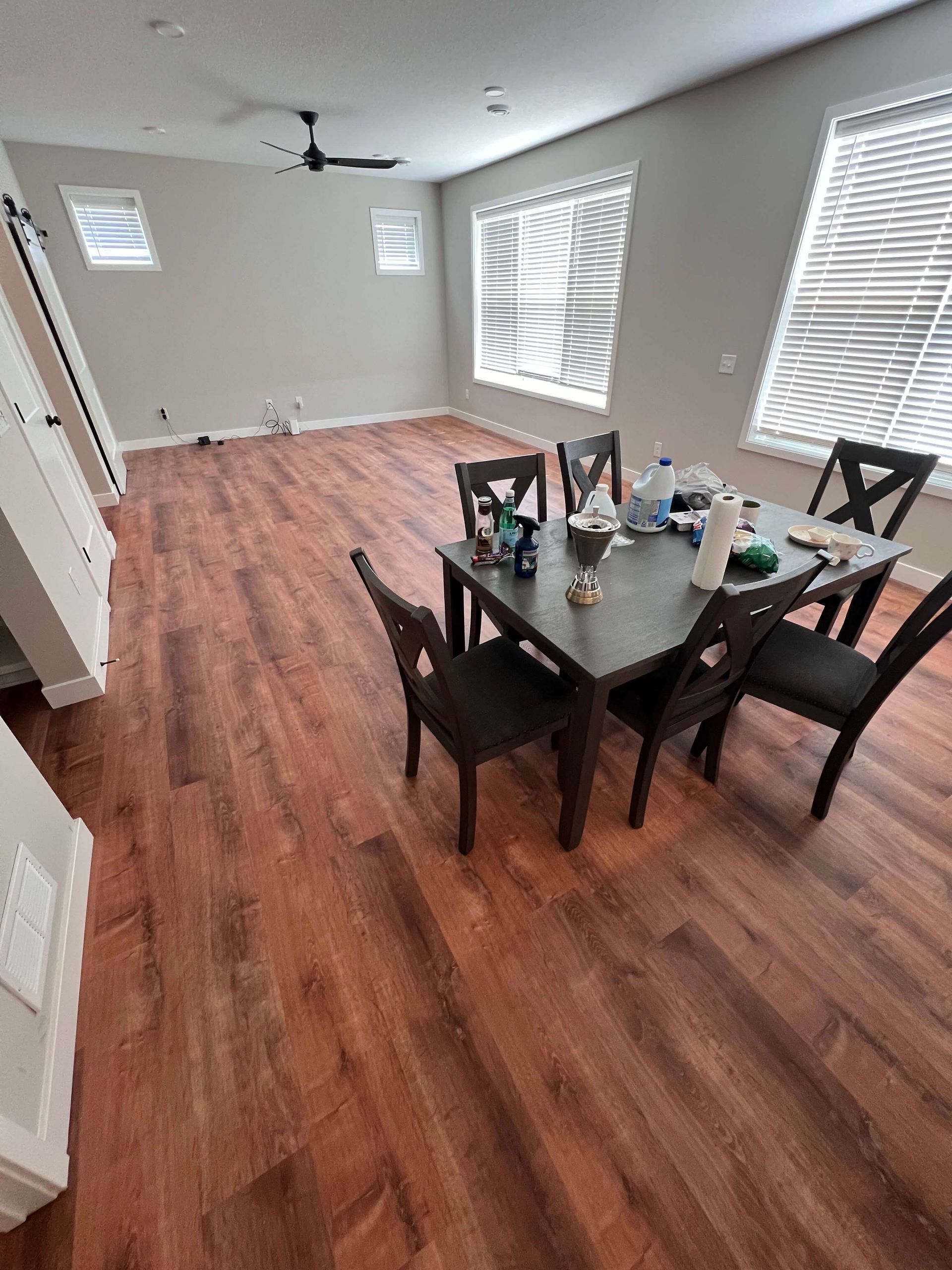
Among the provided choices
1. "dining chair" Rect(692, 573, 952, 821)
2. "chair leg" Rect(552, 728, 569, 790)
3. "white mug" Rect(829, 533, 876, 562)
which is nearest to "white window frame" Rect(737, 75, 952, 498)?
"white mug" Rect(829, 533, 876, 562)

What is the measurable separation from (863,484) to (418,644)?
2115mm

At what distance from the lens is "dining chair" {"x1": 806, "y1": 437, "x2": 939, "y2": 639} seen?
201cm

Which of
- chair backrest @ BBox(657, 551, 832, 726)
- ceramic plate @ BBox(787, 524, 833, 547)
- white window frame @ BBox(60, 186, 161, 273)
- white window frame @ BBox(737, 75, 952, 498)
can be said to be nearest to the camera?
chair backrest @ BBox(657, 551, 832, 726)

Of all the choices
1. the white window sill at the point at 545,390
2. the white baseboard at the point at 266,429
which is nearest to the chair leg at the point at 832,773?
the white window sill at the point at 545,390

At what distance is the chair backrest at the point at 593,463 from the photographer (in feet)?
7.43

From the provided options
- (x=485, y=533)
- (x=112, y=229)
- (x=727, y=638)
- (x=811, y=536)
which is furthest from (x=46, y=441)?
(x=112, y=229)

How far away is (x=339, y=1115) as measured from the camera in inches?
43.7

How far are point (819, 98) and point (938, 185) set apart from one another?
2.72ft

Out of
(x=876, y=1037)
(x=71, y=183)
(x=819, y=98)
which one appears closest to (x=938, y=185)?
(x=819, y=98)

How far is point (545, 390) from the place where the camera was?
5.50 metres

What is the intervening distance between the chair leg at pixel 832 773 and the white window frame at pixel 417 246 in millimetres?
6994

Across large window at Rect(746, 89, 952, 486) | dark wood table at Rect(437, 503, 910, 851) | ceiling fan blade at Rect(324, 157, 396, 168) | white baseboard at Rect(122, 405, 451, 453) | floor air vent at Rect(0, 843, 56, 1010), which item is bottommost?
white baseboard at Rect(122, 405, 451, 453)

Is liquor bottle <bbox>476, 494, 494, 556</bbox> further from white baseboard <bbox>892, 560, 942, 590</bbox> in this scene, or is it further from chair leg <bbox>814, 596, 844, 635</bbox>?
white baseboard <bbox>892, 560, 942, 590</bbox>

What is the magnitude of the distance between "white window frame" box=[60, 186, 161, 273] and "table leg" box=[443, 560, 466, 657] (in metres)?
5.61
